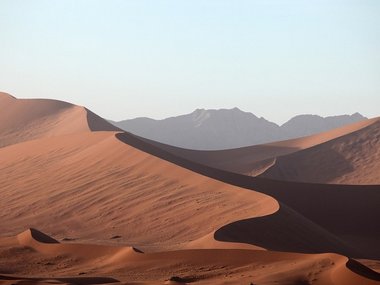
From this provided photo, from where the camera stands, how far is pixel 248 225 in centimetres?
1925

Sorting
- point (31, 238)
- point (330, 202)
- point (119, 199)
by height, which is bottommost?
point (330, 202)

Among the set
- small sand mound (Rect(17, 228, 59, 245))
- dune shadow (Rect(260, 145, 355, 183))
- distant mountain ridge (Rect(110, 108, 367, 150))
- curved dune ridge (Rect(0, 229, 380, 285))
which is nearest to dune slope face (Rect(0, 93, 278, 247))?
small sand mound (Rect(17, 228, 59, 245))

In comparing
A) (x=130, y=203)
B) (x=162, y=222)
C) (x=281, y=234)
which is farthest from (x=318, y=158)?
(x=281, y=234)

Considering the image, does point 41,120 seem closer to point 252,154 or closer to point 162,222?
point 252,154

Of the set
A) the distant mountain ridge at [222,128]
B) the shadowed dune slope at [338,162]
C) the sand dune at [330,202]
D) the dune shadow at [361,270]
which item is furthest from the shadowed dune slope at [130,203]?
the distant mountain ridge at [222,128]

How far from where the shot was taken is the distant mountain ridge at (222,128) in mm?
137750

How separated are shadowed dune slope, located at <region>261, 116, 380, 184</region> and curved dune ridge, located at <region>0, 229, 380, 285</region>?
31584 mm

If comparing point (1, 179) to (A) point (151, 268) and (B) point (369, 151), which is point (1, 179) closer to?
(A) point (151, 268)

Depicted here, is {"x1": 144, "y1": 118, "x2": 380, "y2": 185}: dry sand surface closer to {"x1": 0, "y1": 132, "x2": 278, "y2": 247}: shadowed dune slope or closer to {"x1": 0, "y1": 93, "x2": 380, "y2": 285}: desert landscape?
{"x1": 0, "y1": 93, "x2": 380, "y2": 285}: desert landscape

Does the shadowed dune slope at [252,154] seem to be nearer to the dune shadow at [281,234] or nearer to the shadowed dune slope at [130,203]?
the shadowed dune slope at [130,203]

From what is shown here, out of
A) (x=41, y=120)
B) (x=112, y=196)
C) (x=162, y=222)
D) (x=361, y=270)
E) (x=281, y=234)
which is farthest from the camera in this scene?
(x=41, y=120)

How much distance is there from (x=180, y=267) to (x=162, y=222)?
8.10m

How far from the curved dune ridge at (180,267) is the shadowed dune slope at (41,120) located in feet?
115

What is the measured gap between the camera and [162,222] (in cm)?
2223
